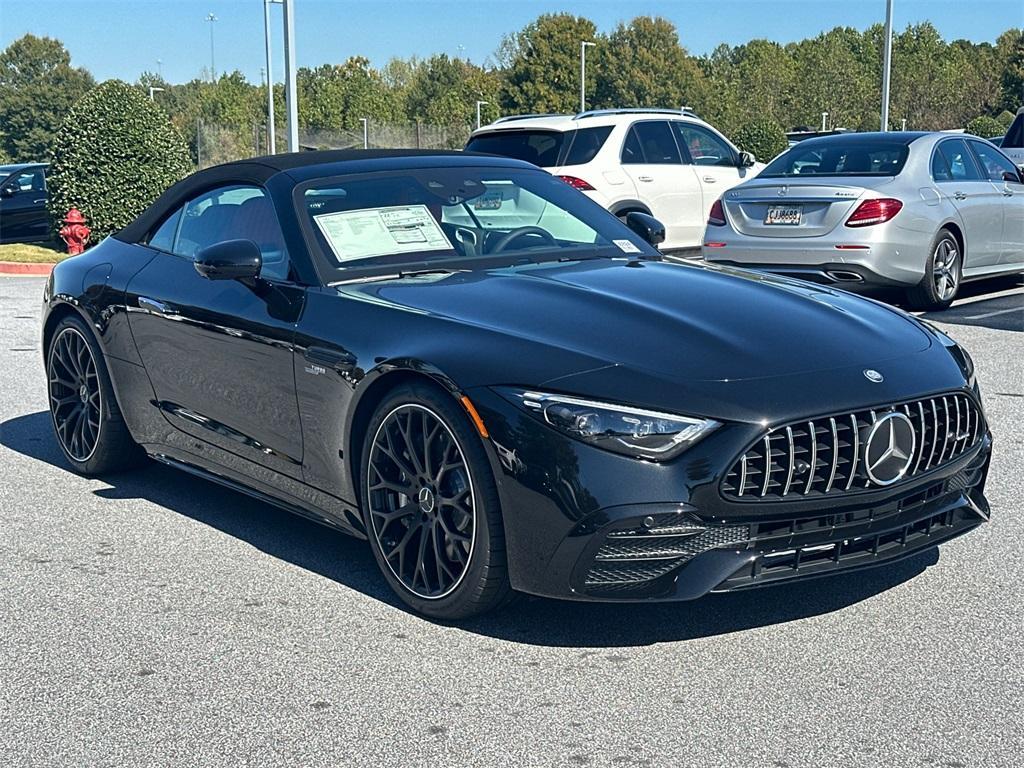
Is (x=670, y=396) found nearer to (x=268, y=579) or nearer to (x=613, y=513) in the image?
(x=613, y=513)

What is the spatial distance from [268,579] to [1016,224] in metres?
9.72

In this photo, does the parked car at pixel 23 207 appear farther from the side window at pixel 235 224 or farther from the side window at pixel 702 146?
the side window at pixel 235 224

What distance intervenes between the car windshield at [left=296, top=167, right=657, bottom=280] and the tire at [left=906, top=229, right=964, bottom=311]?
6.26m

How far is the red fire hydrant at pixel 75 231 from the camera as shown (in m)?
19.5

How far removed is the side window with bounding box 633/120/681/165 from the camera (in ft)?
48.6

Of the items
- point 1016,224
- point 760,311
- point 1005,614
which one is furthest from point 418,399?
point 1016,224

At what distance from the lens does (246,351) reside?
16.4 ft

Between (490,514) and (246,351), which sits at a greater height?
(246,351)

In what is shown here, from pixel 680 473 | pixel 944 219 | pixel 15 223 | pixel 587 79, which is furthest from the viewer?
pixel 587 79

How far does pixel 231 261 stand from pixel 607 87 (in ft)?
295

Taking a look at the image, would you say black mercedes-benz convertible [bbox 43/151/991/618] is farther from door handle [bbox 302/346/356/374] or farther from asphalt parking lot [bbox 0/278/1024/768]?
asphalt parking lot [bbox 0/278/1024/768]

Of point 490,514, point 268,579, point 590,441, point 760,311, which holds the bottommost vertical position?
point 268,579

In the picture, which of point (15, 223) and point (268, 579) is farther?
point (15, 223)

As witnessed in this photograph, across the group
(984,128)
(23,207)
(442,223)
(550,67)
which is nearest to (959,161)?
(442,223)
